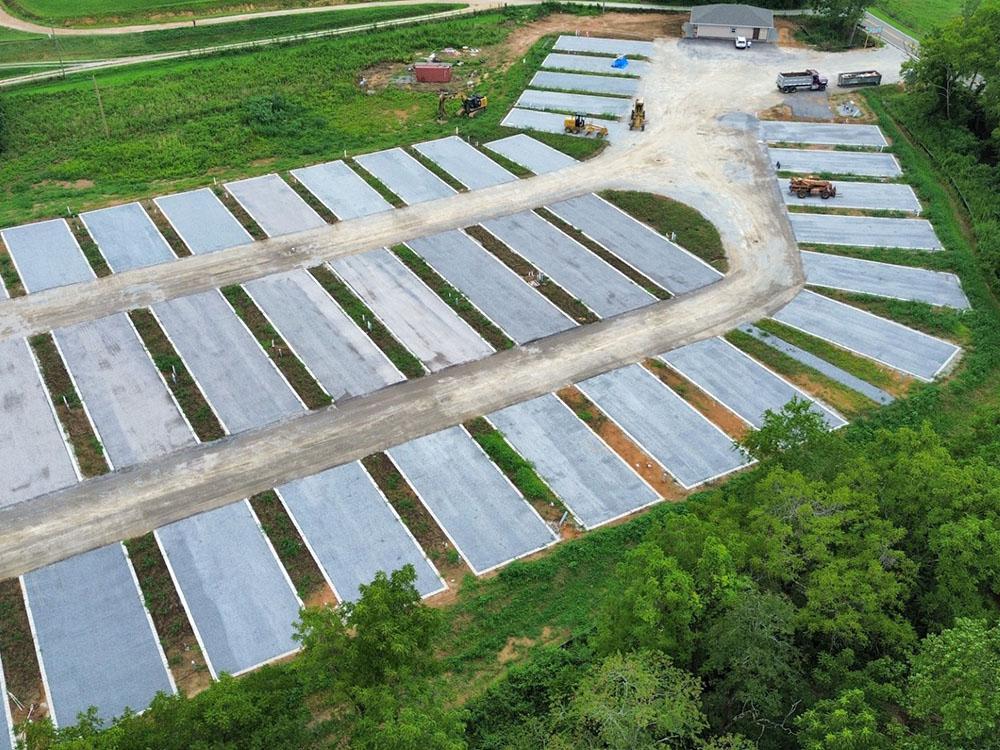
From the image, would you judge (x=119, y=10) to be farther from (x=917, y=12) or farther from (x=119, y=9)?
(x=917, y=12)

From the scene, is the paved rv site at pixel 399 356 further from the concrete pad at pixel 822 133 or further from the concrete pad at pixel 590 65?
the concrete pad at pixel 590 65

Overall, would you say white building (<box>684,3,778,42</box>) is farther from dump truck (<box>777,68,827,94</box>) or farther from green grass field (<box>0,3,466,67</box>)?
green grass field (<box>0,3,466,67</box>)

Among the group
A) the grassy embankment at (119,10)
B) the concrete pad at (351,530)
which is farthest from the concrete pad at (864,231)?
the grassy embankment at (119,10)

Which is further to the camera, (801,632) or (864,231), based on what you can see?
(864,231)

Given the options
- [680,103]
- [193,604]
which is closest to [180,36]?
[680,103]

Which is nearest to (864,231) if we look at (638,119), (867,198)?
(867,198)
